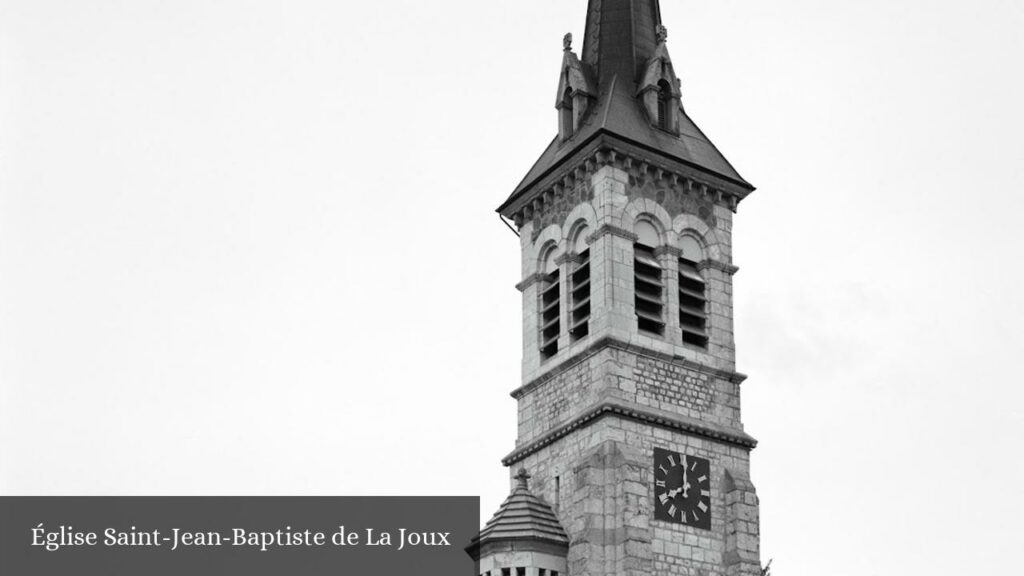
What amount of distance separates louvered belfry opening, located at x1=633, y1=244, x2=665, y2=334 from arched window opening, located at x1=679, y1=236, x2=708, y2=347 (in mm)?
710

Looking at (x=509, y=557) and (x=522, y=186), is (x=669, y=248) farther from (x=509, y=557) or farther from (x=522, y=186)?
(x=509, y=557)

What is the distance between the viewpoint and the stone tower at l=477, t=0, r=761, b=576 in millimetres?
38438

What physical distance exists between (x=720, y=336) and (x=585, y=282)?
352 cm

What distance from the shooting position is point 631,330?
39.9 meters

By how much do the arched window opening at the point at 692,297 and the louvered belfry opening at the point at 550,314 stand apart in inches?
116

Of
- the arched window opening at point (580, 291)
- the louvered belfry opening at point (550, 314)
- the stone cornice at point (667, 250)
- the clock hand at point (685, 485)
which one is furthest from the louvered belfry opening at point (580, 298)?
the clock hand at point (685, 485)

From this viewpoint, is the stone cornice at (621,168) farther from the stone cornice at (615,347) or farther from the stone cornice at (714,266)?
the stone cornice at (615,347)

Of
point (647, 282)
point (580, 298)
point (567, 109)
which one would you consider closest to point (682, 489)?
point (647, 282)

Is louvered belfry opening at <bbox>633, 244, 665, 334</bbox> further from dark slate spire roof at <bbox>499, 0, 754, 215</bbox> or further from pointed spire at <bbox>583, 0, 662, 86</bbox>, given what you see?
pointed spire at <bbox>583, 0, 662, 86</bbox>

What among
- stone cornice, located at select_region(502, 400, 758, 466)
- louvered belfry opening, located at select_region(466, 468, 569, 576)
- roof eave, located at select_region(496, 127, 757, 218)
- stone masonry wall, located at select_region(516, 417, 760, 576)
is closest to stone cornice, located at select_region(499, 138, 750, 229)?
roof eave, located at select_region(496, 127, 757, 218)

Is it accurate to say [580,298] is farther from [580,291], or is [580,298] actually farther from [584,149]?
[584,149]

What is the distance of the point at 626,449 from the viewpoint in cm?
3869

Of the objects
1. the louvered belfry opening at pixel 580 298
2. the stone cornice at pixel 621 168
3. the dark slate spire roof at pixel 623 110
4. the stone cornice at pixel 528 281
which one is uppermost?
the dark slate spire roof at pixel 623 110

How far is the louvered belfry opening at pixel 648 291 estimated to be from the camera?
40.6m
